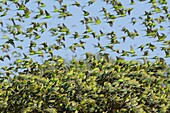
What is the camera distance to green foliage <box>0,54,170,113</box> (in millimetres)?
11648

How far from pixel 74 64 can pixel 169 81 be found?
2426 millimetres

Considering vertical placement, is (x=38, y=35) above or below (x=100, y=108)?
above

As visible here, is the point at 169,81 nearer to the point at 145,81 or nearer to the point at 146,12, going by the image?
the point at 145,81

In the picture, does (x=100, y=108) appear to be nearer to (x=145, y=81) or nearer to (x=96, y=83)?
(x=96, y=83)

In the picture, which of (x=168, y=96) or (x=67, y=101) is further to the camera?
(x=168, y=96)

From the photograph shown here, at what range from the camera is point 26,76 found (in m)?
12.2

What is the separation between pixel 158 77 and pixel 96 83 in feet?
7.32

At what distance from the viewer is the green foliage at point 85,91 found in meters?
11.6

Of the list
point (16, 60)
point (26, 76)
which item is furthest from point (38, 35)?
point (26, 76)

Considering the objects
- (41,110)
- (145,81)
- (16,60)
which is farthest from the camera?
(16,60)

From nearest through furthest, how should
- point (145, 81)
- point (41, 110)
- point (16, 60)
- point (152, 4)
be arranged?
1. point (41, 110)
2. point (145, 81)
3. point (16, 60)
4. point (152, 4)

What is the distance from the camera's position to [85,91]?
38.5 ft

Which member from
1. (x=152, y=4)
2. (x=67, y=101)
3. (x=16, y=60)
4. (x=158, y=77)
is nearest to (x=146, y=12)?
(x=152, y=4)

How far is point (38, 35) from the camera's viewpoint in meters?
14.7
